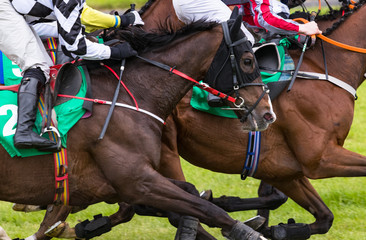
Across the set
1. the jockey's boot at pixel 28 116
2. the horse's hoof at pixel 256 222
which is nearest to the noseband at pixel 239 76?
the jockey's boot at pixel 28 116

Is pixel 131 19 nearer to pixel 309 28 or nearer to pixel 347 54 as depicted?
pixel 309 28

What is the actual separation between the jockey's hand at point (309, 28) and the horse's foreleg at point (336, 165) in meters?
0.90

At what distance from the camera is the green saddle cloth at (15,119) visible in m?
4.25

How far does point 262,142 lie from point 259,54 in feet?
2.30

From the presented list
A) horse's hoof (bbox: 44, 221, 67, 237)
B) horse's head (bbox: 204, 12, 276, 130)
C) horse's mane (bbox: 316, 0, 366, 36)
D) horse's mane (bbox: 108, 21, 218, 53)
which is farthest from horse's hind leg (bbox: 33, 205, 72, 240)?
horse's mane (bbox: 316, 0, 366, 36)

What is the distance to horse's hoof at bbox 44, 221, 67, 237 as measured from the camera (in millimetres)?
5500

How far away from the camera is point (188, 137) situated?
5.36 meters

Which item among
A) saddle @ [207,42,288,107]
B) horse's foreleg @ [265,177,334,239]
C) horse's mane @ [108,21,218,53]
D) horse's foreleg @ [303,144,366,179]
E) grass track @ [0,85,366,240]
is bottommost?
grass track @ [0,85,366,240]

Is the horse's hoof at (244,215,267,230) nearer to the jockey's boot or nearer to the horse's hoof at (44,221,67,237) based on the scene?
the horse's hoof at (44,221,67,237)

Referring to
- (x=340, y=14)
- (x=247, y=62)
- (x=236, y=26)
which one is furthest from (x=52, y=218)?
(x=340, y=14)

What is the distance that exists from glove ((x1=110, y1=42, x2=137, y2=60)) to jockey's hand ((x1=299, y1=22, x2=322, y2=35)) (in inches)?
59.3

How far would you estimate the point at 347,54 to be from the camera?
216 inches

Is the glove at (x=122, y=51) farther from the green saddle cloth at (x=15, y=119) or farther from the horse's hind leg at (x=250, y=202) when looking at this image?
the horse's hind leg at (x=250, y=202)

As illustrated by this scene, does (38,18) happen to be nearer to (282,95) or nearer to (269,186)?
(282,95)
